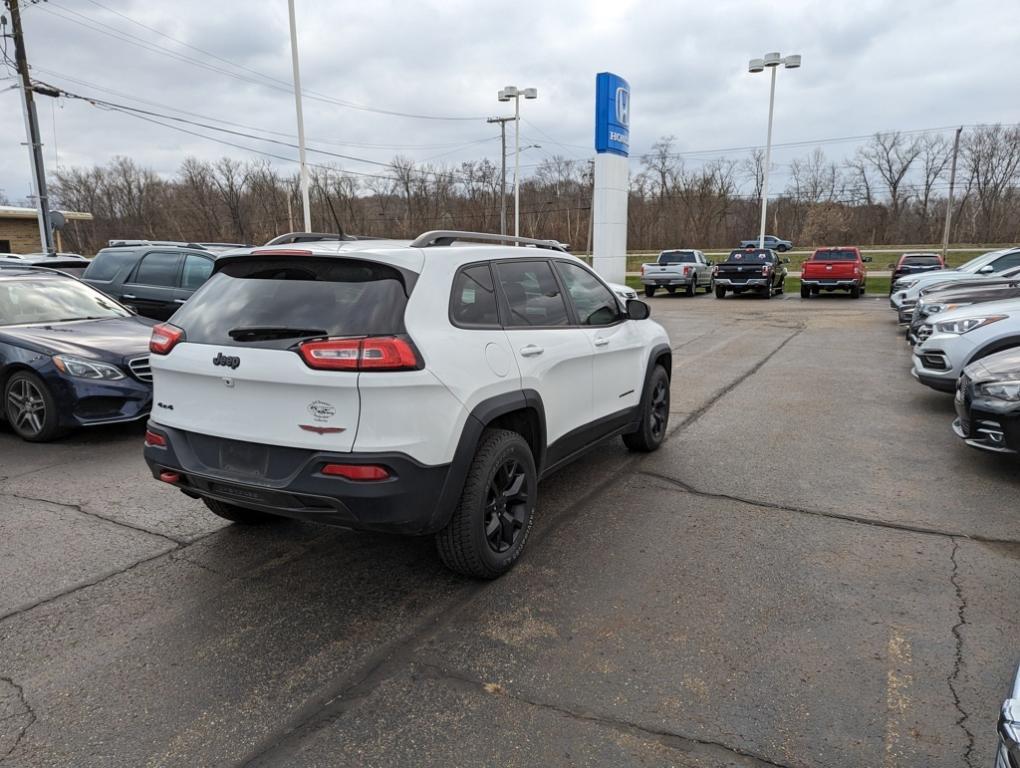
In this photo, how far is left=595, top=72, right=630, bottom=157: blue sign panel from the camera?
21031mm

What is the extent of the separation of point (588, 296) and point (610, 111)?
18280 mm

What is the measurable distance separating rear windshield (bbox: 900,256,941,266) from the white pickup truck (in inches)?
291

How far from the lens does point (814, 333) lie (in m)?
15.1

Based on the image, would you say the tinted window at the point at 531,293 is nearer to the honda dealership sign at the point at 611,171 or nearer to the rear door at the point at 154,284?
Result: the rear door at the point at 154,284

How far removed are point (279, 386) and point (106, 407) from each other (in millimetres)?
4272

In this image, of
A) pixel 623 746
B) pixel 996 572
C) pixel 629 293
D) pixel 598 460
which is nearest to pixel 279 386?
pixel 623 746

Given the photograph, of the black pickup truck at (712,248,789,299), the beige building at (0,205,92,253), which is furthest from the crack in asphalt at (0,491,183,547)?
the beige building at (0,205,92,253)

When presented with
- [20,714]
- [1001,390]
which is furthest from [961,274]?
[20,714]

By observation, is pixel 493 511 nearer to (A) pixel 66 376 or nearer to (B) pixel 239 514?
(B) pixel 239 514

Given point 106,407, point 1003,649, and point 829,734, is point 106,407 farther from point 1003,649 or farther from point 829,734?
point 1003,649

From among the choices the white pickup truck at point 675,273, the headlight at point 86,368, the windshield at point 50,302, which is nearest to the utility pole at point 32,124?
the windshield at point 50,302

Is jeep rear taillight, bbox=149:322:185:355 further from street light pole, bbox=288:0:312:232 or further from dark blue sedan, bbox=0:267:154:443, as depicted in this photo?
street light pole, bbox=288:0:312:232

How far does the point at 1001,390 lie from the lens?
16.9 ft

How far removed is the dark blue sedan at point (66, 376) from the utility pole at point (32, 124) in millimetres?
17566
